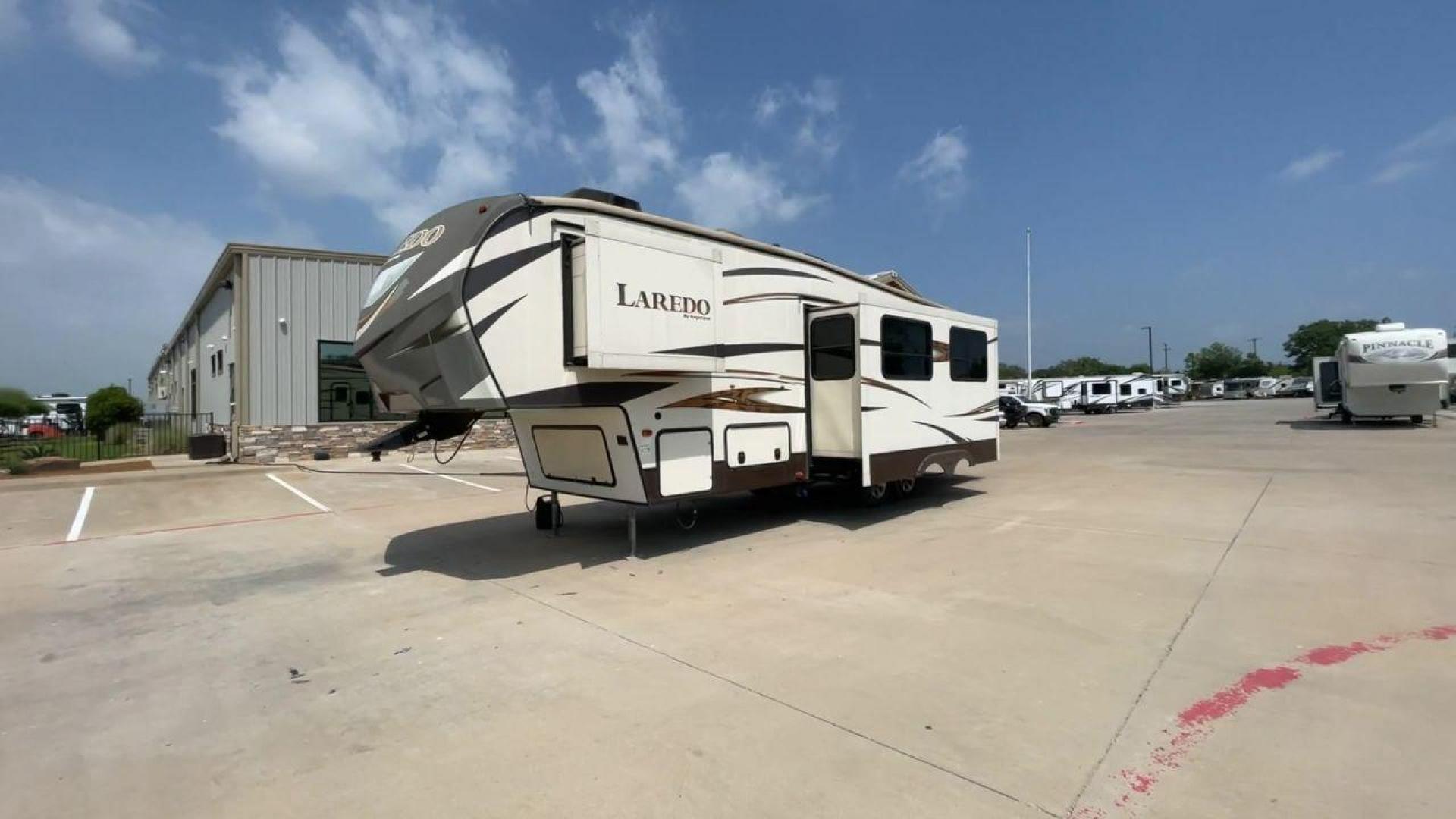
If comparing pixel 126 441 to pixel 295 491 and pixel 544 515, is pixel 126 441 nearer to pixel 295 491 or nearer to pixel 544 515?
pixel 295 491

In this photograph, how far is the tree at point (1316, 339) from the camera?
3396 inches

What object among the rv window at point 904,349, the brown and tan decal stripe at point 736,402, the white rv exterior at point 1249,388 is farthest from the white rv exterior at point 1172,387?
the brown and tan decal stripe at point 736,402

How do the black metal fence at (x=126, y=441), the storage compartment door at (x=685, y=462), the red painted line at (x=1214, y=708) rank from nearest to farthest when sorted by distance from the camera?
the red painted line at (x=1214, y=708) → the storage compartment door at (x=685, y=462) → the black metal fence at (x=126, y=441)

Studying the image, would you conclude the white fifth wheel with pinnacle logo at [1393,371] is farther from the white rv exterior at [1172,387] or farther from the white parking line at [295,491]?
the white rv exterior at [1172,387]

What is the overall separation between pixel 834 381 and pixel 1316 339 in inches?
4388

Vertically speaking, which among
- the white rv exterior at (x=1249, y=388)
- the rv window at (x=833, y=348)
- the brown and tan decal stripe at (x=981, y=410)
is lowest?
the brown and tan decal stripe at (x=981, y=410)

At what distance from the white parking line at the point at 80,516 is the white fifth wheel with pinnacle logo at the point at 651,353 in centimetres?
540

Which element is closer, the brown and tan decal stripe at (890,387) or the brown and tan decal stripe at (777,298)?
the brown and tan decal stripe at (777,298)

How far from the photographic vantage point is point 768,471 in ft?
24.9

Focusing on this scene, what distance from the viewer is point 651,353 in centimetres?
616

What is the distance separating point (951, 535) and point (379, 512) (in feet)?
26.1

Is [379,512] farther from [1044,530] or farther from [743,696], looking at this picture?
[1044,530]

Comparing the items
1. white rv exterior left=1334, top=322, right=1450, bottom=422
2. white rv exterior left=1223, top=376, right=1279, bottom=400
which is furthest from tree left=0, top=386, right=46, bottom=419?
white rv exterior left=1223, top=376, right=1279, bottom=400

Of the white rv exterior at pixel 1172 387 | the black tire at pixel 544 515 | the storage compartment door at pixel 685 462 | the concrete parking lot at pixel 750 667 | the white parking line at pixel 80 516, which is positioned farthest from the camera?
the white rv exterior at pixel 1172 387
